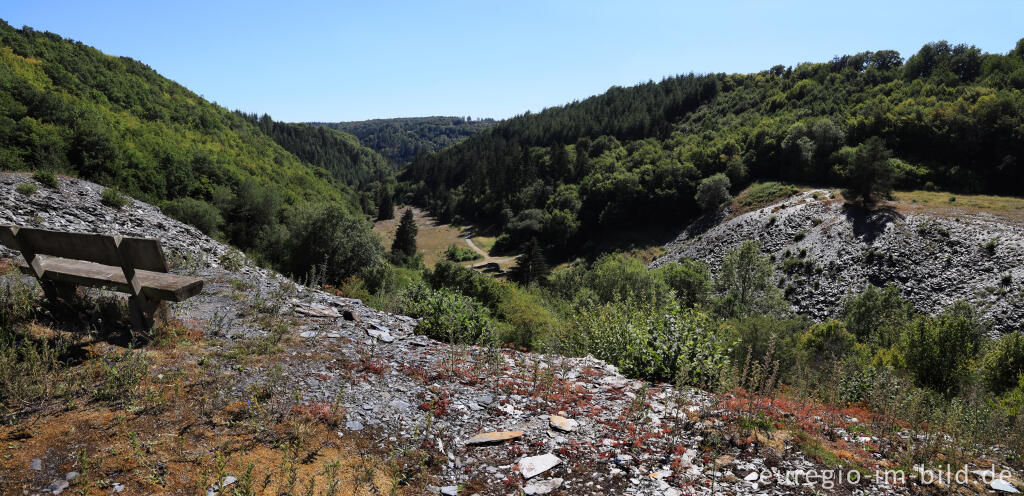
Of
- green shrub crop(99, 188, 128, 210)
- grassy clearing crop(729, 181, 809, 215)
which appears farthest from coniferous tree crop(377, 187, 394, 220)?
green shrub crop(99, 188, 128, 210)

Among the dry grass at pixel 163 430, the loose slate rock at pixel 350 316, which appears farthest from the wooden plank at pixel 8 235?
the loose slate rock at pixel 350 316

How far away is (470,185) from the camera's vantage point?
121 metres

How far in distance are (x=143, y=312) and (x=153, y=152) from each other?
1599 inches

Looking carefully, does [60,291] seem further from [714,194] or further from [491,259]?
[491,259]

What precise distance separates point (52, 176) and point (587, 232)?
241ft

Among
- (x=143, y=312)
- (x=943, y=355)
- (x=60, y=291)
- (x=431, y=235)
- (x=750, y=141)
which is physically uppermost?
(x=750, y=141)

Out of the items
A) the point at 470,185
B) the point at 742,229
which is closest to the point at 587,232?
the point at 742,229

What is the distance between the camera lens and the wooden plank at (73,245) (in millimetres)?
5250

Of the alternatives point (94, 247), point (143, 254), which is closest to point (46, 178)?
point (94, 247)

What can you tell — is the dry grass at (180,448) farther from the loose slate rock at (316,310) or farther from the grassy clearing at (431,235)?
the grassy clearing at (431,235)

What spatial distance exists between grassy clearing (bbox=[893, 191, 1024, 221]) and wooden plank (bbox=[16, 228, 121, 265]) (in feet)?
193

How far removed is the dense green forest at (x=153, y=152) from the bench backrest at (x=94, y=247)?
18.3m

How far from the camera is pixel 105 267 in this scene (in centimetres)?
628

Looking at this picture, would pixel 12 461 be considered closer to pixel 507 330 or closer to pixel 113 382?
pixel 113 382
